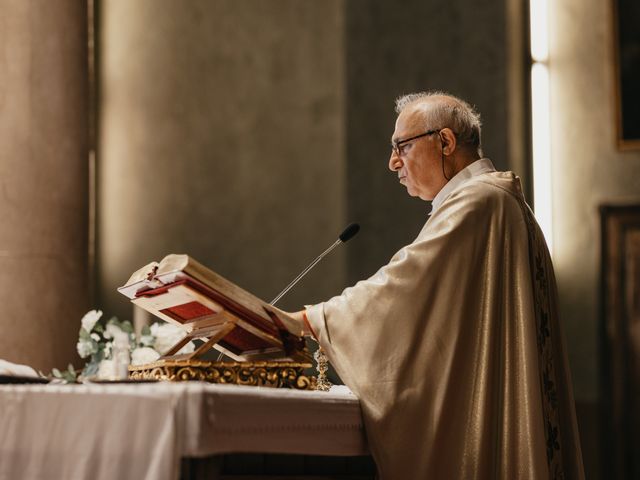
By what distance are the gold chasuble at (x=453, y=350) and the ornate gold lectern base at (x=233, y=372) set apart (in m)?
0.11

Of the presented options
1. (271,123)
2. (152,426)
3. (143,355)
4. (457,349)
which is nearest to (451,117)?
(457,349)

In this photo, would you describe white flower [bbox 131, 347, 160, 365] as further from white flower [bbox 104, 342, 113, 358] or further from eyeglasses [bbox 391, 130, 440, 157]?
eyeglasses [bbox 391, 130, 440, 157]

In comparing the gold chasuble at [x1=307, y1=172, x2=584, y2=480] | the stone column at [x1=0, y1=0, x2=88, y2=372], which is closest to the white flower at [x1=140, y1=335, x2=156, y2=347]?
the stone column at [x1=0, y1=0, x2=88, y2=372]

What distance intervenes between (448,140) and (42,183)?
3.13 m

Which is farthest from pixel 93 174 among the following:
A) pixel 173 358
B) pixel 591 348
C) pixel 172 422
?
pixel 172 422

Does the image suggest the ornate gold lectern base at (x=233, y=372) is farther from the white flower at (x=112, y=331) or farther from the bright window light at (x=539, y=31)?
the bright window light at (x=539, y=31)

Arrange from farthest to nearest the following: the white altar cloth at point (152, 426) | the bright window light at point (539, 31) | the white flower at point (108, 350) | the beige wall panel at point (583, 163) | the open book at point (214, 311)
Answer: the bright window light at point (539, 31) < the beige wall panel at point (583, 163) < the white flower at point (108, 350) < the open book at point (214, 311) < the white altar cloth at point (152, 426)

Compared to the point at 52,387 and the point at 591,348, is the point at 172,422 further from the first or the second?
the point at 591,348

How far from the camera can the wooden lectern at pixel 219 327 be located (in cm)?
260

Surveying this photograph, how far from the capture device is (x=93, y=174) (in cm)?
662

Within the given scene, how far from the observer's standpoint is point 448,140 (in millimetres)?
3303

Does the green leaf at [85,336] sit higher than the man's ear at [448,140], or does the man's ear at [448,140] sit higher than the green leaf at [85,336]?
the man's ear at [448,140]

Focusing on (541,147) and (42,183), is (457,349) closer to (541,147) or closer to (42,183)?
(42,183)

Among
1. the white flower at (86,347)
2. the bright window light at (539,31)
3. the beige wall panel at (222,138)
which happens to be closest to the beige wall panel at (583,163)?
the bright window light at (539,31)
